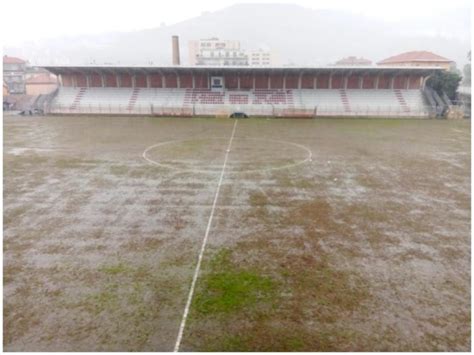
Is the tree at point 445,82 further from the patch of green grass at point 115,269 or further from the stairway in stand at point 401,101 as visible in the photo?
the patch of green grass at point 115,269

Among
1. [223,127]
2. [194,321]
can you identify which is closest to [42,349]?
[194,321]

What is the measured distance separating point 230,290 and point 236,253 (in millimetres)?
1630

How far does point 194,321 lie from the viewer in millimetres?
6461

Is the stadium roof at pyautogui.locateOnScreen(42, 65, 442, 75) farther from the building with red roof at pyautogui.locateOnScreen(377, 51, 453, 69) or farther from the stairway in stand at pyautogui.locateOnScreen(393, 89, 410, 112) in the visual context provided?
the building with red roof at pyautogui.locateOnScreen(377, 51, 453, 69)

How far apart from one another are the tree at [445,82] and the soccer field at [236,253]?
32.7 meters

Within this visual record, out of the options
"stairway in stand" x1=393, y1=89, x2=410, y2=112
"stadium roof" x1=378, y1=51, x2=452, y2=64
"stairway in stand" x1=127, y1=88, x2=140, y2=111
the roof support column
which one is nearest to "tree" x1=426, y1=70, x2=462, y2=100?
the roof support column

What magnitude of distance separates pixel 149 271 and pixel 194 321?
213cm

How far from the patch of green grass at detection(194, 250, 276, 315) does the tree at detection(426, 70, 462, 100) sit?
48.5 metres

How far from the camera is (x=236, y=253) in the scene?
8.95m

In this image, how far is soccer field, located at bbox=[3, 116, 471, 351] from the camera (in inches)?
246

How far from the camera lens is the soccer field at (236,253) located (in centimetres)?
625

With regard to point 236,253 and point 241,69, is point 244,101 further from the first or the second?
point 236,253

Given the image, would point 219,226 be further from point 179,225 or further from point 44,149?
point 44,149

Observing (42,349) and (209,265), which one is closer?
(42,349)
